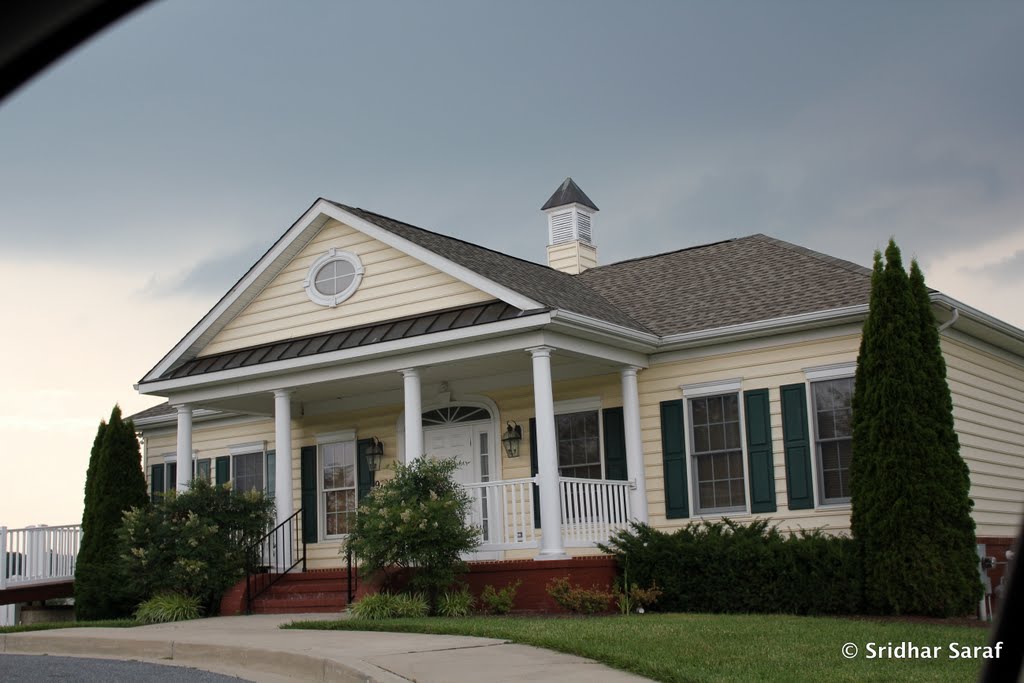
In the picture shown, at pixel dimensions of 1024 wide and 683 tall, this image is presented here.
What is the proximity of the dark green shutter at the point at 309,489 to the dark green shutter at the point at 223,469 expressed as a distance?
2.37 m

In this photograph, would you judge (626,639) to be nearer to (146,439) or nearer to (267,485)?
(267,485)

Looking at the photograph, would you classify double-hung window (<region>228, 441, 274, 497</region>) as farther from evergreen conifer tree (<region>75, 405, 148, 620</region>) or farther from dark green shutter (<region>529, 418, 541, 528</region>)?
dark green shutter (<region>529, 418, 541, 528</region>)

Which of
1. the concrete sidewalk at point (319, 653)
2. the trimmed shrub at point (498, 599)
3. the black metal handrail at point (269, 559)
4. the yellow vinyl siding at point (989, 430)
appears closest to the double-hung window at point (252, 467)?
the black metal handrail at point (269, 559)

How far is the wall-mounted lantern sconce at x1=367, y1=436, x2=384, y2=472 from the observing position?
19406mm

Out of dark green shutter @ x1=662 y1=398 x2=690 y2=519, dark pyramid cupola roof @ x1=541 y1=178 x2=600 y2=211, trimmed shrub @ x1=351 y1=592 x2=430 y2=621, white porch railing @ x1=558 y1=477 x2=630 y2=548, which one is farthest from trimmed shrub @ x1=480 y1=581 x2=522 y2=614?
dark pyramid cupola roof @ x1=541 y1=178 x2=600 y2=211

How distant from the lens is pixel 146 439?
24375mm

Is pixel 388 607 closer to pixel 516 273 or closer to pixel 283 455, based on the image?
A: pixel 283 455

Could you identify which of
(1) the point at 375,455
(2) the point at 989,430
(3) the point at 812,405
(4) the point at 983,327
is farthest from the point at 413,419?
(2) the point at 989,430

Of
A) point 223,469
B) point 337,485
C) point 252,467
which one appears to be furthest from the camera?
point 223,469

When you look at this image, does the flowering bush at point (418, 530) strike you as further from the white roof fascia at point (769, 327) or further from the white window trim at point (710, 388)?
the white roof fascia at point (769, 327)

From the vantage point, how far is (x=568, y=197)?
2267 cm

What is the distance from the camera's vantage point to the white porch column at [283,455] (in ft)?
57.1

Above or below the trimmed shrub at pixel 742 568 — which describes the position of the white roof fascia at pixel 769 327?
above

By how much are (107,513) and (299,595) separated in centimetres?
431
